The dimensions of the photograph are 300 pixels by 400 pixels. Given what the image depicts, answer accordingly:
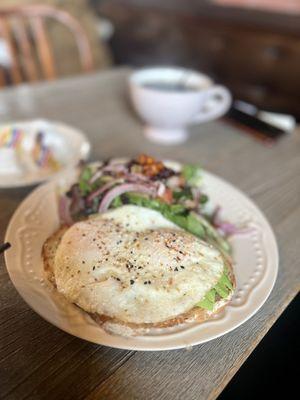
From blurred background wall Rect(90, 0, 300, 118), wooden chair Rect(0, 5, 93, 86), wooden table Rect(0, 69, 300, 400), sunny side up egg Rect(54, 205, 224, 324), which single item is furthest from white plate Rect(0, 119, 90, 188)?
blurred background wall Rect(90, 0, 300, 118)

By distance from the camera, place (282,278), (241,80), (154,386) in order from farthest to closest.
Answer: (241,80)
(282,278)
(154,386)

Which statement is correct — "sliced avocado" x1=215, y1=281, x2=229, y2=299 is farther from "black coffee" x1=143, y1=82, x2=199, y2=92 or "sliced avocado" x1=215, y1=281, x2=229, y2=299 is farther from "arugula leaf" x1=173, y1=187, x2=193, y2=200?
"black coffee" x1=143, y1=82, x2=199, y2=92

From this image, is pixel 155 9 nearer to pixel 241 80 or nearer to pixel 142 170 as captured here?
pixel 241 80

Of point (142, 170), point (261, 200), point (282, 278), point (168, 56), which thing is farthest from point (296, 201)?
point (168, 56)

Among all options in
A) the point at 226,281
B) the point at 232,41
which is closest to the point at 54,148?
the point at 226,281

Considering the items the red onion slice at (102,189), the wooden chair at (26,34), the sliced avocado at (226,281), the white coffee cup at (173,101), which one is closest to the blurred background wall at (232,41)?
the wooden chair at (26,34)

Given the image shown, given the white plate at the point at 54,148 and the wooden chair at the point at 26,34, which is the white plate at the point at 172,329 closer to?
the white plate at the point at 54,148
